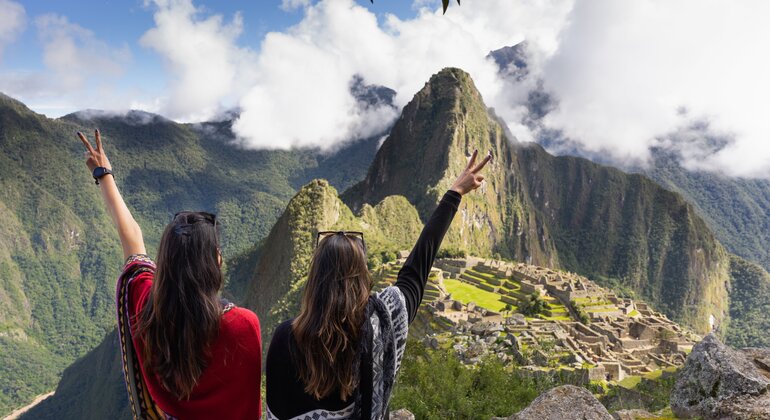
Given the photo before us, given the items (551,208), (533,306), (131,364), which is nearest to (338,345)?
(131,364)

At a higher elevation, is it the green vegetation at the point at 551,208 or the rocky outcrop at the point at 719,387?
the green vegetation at the point at 551,208

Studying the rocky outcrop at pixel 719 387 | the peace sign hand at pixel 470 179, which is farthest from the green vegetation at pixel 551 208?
the peace sign hand at pixel 470 179

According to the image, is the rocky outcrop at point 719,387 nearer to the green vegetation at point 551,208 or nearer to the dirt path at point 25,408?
the green vegetation at point 551,208

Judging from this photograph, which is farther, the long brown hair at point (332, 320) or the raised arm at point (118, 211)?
the raised arm at point (118, 211)

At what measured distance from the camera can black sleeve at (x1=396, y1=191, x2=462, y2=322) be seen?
2149mm

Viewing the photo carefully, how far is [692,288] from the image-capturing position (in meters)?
111

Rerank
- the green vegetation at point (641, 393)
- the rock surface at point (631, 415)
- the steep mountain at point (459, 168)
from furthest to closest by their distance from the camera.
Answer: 1. the steep mountain at point (459, 168)
2. the green vegetation at point (641, 393)
3. the rock surface at point (631, 415)

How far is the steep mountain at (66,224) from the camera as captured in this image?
99.1 m

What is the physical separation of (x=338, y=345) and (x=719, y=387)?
4447 millimetres

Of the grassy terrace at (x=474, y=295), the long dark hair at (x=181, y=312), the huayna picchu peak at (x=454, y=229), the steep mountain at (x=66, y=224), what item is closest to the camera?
the long dark hair at (x=181, y=312)

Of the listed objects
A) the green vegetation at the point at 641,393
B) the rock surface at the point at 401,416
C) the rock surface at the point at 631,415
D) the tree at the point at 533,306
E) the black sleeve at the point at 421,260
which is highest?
the tree at the point at 533,306

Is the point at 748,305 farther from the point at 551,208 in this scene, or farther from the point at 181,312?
the point at 181,312

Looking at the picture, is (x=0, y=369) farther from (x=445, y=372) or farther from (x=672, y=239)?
(x=672, y=239)

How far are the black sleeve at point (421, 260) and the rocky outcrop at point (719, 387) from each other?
383 centimetres
